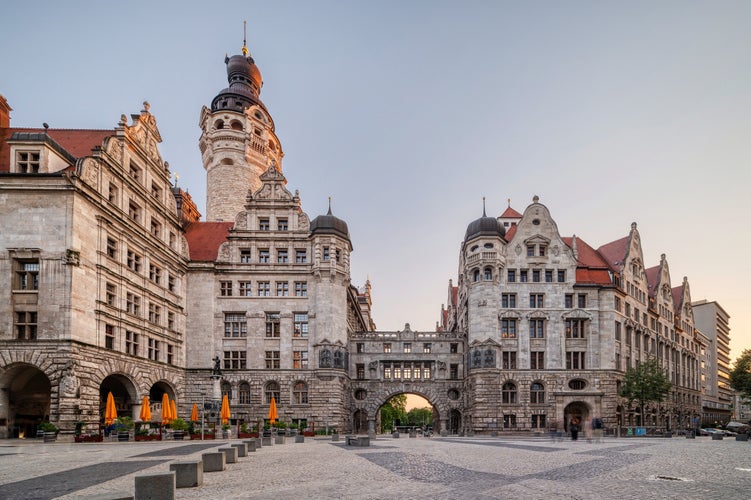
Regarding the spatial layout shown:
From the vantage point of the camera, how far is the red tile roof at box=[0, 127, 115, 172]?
43.2m

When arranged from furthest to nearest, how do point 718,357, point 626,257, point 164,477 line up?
point 718,357, point 626,257, point 164,477

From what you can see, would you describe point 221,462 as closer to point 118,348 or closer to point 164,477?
point 164,477

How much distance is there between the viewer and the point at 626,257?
67750 millimetres

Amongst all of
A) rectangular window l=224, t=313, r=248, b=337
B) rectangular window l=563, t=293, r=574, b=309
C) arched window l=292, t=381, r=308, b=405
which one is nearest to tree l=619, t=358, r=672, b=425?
rectangular window l=563, t=293, r=574, b=309

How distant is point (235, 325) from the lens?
58562 millimetres

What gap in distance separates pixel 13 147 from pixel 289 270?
26.1m

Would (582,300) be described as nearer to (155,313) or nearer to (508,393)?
(508,393)

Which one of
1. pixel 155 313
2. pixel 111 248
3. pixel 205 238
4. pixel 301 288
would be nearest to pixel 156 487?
pixel 111 248

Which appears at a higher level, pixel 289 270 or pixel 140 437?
pixel 289 270

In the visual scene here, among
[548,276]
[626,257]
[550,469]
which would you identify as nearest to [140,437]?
[550,469]

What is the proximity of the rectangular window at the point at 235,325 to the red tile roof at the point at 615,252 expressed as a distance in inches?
1570

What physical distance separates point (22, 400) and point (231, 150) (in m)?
42.9

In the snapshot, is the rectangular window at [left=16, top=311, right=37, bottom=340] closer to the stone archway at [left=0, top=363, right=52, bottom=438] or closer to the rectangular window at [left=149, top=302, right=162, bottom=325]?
the stone archway at [left=0, top=363, right=52, bottom=438]

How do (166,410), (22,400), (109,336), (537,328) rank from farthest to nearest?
1. (537,328)
2. (109,336)
3. (166,410)
4. (22,400)
